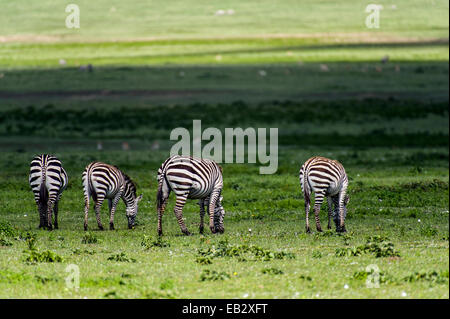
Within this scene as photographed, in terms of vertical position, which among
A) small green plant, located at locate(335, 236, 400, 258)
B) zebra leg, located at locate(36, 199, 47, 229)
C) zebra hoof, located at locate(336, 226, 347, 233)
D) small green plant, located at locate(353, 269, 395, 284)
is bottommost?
small green plant, located at locate(353, 269, 395, 284)

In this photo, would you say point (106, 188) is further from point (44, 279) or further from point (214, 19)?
point (214, 19)

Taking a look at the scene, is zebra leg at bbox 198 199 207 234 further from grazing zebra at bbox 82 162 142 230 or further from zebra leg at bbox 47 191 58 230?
zebra leg at bbox 47 191 58 230

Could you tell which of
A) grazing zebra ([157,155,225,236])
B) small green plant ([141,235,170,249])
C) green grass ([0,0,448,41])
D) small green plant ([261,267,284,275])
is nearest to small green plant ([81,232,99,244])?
small green plant ([141,235,170,249])

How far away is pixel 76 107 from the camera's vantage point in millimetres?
54688

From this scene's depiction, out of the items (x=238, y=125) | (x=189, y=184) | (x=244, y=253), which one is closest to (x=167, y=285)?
(x=244, y=253)

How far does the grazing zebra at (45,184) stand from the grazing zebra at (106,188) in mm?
683

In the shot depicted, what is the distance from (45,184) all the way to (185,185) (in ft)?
11.9

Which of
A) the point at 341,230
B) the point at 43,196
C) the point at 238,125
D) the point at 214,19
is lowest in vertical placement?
the point at 341,230

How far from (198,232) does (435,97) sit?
140 ft

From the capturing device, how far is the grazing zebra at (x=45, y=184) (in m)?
19.4

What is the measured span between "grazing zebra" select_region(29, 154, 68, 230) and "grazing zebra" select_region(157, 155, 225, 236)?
2.78m

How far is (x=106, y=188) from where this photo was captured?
19.7 meters

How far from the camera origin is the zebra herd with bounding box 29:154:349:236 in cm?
1814

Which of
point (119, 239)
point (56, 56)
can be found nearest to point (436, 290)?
point (119, 239)
